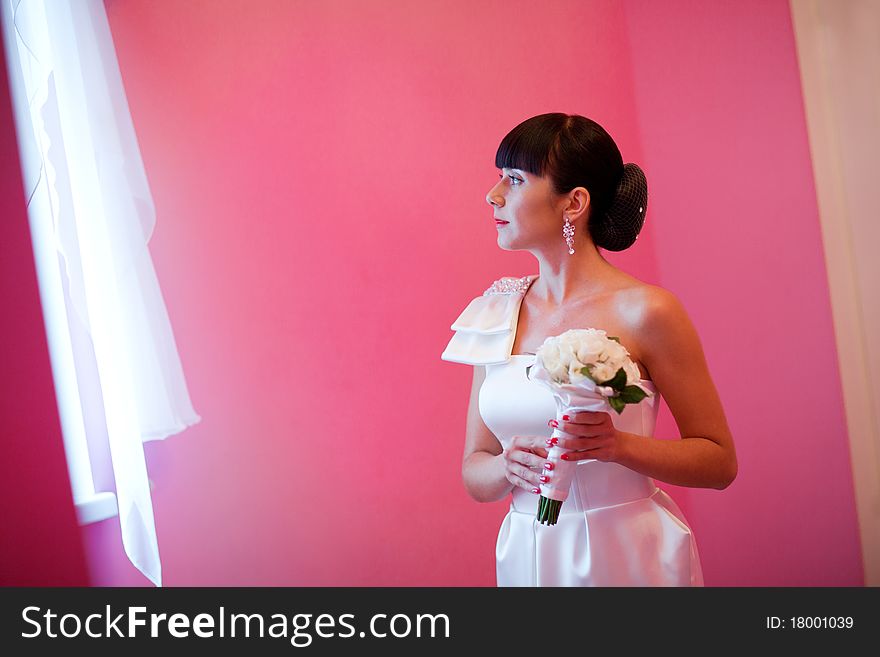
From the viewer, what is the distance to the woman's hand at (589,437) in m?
1.60

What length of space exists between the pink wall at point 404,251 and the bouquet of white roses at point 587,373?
53.0 inches

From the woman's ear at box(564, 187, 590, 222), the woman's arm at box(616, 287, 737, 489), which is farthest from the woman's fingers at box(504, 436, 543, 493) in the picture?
the woman's ear at box(564, 187, 590, 222)

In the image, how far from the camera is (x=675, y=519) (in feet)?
6.22

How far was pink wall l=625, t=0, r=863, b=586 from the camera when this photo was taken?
3.02 m

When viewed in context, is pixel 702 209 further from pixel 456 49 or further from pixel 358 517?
pixel 358 517

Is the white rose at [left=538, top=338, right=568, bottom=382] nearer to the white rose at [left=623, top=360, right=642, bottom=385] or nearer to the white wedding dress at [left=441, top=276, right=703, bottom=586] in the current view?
the white rose at [left=623, top=360, right=642, bottom=385]

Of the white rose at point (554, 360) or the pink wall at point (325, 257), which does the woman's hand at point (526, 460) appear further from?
the pink wall at point (325, 257)

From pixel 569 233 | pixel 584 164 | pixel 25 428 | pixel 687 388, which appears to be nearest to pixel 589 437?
pixel 687 388

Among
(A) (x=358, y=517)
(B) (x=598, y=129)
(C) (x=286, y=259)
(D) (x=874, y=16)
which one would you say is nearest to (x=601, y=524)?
(B) (x=598, y=129)

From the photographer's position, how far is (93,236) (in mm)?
2182

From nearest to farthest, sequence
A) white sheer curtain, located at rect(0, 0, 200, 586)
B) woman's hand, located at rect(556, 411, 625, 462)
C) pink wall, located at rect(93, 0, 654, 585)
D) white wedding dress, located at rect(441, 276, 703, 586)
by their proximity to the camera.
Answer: woman's hand, located at rect(556, 411, 625, 462)
white wedding dress, located at rect(441, 276, 703, 586)
white sheer curtain, located at rect(0, 0, 200, 586)
pink wall, located at rect(93, 0, 654, 585)

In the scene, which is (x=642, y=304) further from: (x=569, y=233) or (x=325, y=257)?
(x=325, y=257)

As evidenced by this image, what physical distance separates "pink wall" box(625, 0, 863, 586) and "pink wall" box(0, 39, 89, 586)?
2.34 meters
